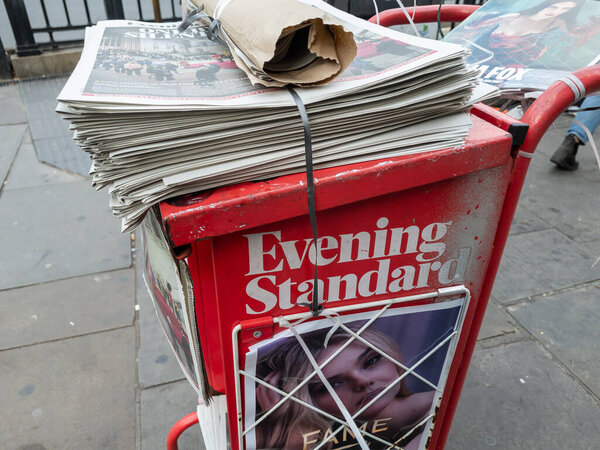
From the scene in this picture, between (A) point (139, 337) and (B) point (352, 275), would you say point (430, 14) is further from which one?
(A) point (139, 337)

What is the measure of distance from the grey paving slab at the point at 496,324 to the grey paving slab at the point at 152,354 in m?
1.50

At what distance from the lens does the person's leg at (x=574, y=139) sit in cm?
355

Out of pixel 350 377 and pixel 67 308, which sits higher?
pixel 350 377

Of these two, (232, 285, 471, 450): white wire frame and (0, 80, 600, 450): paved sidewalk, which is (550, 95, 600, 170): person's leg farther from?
(232, 285, 471, 450): white wire frame

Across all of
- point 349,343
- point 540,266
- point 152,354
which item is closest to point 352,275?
point 349,343

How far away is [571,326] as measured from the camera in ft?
8.10

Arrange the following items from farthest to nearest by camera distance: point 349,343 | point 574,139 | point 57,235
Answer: point 574,139 < point 57,235 < point 349,343

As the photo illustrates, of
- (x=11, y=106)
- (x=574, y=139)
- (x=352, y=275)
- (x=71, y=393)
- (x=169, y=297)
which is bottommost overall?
(x=11, y=106)

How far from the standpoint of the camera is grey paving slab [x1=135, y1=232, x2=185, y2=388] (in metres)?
2.24

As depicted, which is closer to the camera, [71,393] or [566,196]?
[71,393]

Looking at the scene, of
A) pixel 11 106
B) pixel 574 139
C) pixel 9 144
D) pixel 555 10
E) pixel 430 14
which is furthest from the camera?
pixel 11 106

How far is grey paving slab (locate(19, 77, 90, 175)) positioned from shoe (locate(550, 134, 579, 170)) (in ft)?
12.4

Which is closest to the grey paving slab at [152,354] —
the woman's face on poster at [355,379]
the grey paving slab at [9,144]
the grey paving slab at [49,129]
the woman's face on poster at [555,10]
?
the woman's face on poster at [355,379]

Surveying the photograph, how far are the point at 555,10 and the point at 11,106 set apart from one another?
18.1 ft
